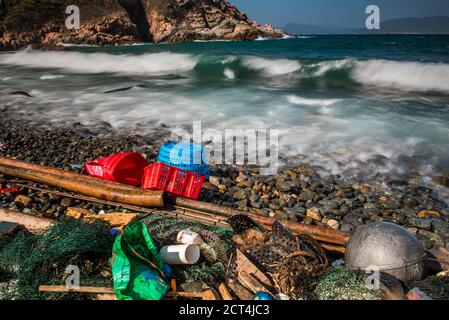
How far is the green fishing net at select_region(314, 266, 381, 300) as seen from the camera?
10.1 ft

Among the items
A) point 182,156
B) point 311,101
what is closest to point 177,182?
point 182,156

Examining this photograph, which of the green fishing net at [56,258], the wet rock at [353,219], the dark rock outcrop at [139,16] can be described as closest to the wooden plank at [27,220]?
the green fishing net at [56,258]

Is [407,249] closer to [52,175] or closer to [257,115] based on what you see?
[52,175]

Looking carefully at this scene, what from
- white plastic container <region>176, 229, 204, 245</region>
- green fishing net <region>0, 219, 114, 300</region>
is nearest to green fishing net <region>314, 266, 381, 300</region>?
white plastic container <region>176, 229, 204, 245</region>

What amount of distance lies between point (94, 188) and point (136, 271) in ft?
9.11

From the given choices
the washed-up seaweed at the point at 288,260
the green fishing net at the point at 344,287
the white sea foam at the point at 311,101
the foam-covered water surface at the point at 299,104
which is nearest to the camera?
the green fishing net at the point at 344,287

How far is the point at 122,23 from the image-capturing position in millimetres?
71375

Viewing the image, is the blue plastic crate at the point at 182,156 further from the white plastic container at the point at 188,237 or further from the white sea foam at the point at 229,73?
the white sea foam at the point at 229,73

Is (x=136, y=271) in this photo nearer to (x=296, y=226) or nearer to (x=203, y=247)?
(x=203, y=247)

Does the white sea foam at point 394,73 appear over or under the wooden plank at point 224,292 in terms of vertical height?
over

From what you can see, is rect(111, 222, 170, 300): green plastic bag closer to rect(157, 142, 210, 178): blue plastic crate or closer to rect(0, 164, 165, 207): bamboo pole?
rect(0, 164, 165, 207): bamboo pole

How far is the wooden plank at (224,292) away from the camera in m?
3.34

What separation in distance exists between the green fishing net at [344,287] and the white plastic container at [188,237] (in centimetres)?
146

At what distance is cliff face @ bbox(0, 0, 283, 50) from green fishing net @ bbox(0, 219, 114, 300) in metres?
50.5
